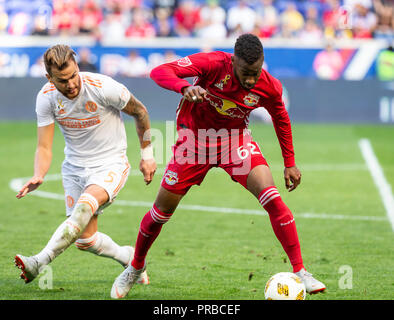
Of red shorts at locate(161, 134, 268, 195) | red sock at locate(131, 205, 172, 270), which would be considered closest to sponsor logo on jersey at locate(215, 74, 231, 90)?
red shorts at locate(161, 134, 268, 195)

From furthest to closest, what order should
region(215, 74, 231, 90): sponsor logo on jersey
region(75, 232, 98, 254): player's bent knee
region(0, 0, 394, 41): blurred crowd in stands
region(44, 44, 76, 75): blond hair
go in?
region(0, 0, 394, 41): blurred crowd in stands → region(75, 232, 98, 254): player's bent knee → region(215, 74, 231, 90): sponsor logo on jersey → region(44, 44, 76, 75): blond hair

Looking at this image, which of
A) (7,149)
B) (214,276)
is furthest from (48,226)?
(7,149)

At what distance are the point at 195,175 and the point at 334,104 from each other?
13549 mm

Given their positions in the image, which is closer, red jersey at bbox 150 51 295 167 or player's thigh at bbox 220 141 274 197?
red jersey at bbox 150 51 295 167

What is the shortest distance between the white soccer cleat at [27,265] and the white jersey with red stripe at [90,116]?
1.13 m

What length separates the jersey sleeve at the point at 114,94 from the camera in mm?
6379

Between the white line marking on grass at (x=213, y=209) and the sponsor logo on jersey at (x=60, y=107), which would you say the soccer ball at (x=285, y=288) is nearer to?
the sponsor logo on jersey at (x=60, y=107)

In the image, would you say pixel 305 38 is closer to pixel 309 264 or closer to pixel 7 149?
pixel 7 149

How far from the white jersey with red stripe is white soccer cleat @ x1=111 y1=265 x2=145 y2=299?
3.25ft

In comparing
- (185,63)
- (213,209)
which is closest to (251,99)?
(185,63)

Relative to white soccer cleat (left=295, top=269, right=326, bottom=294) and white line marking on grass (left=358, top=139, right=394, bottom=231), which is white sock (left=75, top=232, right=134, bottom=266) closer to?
white soccer cleat (left=295, top=269, right=326, bottom=294)

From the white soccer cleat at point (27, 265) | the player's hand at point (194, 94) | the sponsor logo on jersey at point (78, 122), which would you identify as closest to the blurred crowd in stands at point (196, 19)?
the sponsor logo on jersey at point (78, 122)

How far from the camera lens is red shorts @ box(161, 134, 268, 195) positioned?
6.38 m

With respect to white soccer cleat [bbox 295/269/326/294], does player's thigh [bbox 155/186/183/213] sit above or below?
above
